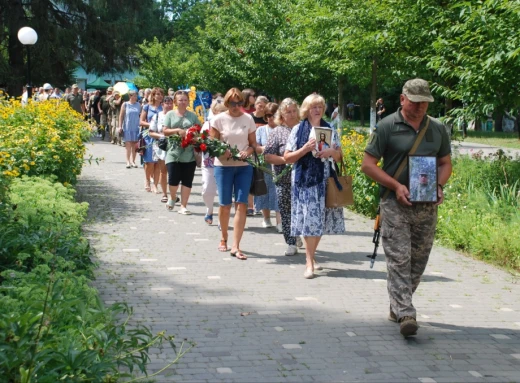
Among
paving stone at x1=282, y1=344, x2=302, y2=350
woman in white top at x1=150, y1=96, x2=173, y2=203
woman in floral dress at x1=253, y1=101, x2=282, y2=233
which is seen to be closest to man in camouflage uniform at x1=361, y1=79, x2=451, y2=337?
paving stone at x1=282, y1=344, x2=302, y2=350

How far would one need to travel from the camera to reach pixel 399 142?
262 inches

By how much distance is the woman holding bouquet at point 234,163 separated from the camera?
9.87 m

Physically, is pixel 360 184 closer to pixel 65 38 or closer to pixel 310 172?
pixel 310 172

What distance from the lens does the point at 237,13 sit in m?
33.5

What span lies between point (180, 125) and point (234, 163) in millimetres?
3373

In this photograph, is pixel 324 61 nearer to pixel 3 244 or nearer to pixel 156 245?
pixel 156 245

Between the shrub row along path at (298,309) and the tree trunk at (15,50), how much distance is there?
28.0 m

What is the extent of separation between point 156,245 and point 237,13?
24.2 m

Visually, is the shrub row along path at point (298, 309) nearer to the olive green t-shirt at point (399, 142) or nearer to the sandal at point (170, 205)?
A: the olive green t-shirt at point (399, 142)

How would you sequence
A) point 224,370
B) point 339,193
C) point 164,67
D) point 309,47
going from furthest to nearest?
1. point 164,67
2. point 309,47
3. point 339,193
4. point 224,370

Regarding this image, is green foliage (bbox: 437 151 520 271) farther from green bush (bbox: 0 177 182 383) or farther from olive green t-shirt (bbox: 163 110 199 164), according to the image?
green bush (bbox: 0 177 182 383)

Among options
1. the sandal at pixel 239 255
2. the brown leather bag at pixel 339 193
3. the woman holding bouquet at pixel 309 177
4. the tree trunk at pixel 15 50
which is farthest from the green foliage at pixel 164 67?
the brown leather bag at pixel 339 193

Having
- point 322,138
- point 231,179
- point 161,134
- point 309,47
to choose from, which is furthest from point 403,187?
point 309,47

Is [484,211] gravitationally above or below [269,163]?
below
